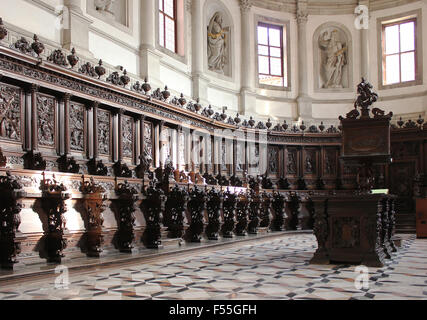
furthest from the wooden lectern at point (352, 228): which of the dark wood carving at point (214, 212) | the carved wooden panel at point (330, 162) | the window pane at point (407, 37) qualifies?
the window pane at point (407, 37)

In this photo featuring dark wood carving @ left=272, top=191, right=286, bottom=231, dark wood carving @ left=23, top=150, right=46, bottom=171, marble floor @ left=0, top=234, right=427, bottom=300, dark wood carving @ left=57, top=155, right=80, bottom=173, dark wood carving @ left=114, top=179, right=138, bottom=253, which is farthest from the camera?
dark wood carving @ left=272, top=191, right=286, bottom=231

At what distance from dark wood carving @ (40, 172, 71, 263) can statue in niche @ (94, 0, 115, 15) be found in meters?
6.45

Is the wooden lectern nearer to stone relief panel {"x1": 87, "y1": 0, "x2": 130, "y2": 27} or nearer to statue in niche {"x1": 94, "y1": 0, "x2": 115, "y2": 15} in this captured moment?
stone relief panel {"x1": 87, "y1": 0, "x2": 130, "y2": 27}

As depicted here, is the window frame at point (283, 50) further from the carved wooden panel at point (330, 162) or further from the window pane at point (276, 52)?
the carved wooden panel at point (330, 162)

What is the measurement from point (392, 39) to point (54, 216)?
16.1 meters

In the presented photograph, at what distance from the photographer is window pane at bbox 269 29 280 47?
1902 centimetres

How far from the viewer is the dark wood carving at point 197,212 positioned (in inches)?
397

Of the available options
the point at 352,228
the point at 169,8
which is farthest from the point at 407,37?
the point at 352,228

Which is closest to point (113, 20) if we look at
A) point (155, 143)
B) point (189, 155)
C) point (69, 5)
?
point (69, 5)

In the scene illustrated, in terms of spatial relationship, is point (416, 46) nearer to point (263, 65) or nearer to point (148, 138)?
point (263, 65)

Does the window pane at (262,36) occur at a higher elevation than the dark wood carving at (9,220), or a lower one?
higher

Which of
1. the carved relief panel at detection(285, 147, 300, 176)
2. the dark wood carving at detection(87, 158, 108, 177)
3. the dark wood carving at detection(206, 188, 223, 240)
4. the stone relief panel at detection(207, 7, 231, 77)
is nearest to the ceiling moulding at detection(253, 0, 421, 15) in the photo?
the stone relief panel at detection(207, 7, 231, 77)

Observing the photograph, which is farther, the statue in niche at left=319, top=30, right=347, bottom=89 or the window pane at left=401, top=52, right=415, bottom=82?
the statue in niche at left=319, top=30, right=347, bottom=89

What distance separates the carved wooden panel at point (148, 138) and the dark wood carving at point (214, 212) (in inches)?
86.8
